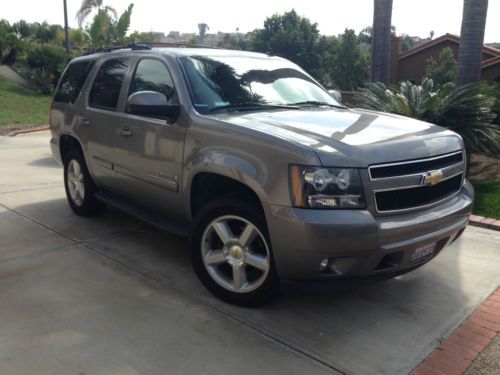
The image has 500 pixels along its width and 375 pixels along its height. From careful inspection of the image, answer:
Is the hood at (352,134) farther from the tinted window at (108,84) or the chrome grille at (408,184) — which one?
the tinted window at (108,84)

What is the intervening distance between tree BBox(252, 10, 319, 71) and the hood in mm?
52427

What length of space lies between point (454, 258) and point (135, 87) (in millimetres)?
3336

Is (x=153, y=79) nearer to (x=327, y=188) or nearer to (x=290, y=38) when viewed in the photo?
(x=327, y=188)

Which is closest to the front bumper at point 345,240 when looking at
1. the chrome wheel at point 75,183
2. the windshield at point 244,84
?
the windshield at point 244,84

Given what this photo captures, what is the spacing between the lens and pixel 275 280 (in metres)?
3.52

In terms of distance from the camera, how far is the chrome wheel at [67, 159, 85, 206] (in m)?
5.78

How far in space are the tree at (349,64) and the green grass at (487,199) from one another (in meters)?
26.6

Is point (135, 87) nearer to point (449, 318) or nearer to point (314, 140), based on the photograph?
point (314, 140)

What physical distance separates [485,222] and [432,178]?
262cm

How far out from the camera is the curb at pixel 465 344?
310 cm

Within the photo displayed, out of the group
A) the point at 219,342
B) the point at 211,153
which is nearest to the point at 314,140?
the point at 211,153

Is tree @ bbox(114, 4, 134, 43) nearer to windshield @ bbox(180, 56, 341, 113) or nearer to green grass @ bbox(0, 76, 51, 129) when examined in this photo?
green grass @ bbox(0, 76, 51, 129)

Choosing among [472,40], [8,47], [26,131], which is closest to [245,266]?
[472,40]

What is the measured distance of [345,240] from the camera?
310 centimetres
